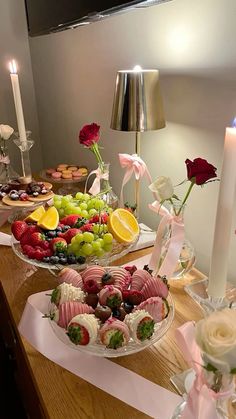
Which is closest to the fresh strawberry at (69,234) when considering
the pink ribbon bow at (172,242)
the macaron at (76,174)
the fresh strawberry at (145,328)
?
the pink ribbon bow at (172,242)

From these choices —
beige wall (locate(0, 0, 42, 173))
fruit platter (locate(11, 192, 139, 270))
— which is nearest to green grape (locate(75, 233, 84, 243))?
fruit platter (locate(11, 192, 139, 270))

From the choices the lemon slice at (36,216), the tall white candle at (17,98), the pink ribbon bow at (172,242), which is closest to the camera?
the pink ribbon bow at (172,242)

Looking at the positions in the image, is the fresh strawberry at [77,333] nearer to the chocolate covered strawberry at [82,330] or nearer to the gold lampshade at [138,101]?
the chocolate covered strawberry at [82,330]

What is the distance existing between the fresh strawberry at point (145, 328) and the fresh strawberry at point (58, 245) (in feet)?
1.01

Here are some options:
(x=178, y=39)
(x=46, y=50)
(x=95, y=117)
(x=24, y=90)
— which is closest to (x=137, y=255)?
(x=178, y=39)

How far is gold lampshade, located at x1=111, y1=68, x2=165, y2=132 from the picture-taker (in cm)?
83

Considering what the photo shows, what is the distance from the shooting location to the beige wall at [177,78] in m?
0.76

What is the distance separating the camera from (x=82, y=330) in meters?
0.58

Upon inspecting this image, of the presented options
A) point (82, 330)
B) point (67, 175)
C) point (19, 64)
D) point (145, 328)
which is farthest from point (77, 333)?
point (19, 64)

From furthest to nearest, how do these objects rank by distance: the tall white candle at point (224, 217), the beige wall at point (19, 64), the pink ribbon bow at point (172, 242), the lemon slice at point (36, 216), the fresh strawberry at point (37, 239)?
the beige wall at point (19, 64) < the lemon slice at point (36, 216) < the fresh strawberry at point (37, 239) < the pink ribbon bow at point (172, 242) < the tall white candle at point (224, 217)

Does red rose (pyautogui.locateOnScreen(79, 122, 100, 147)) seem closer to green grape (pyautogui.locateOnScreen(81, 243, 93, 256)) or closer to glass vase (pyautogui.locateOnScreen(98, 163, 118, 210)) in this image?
glass vase (pyautogui.locateOnScreen(98, 163, 118, 210))

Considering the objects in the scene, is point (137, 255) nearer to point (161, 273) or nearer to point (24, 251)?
point (161, 273)

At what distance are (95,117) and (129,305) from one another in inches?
38.7

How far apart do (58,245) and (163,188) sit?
0.29m
